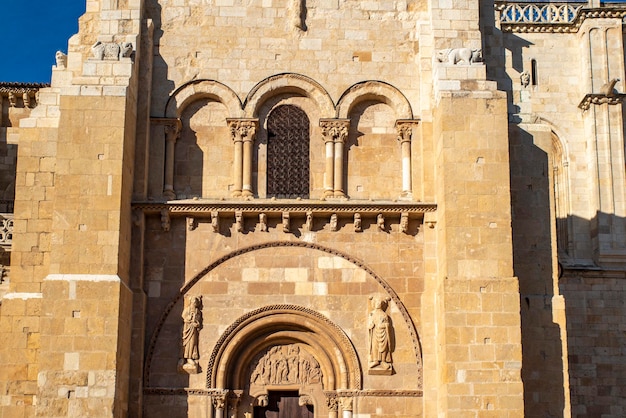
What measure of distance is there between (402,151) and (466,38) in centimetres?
267

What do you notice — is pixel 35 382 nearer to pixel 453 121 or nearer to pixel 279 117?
pixel 279 117

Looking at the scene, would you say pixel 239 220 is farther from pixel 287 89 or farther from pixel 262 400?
pixel 262 400

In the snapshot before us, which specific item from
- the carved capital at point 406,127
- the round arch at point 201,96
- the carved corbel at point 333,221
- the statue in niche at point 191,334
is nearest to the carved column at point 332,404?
the statue in niche at point 191,334

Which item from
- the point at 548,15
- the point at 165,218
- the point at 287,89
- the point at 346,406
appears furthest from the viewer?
the point at 548,15

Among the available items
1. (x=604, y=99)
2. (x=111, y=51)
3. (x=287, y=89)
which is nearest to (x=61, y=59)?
(x=111, y=51)

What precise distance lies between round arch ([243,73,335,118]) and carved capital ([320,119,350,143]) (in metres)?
0.18

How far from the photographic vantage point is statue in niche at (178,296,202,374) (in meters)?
20.3

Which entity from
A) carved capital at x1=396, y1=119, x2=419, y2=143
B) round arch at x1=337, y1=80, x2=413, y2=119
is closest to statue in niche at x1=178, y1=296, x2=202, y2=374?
round arch at x1=337, y1=80, x2=413, y2=119

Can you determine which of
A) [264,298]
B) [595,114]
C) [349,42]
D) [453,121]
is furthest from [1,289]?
[595,114]

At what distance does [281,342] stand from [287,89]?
527cm

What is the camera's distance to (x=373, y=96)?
2206 centimetres

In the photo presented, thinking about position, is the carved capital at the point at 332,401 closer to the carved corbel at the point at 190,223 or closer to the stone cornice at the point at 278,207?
the stone cornice at the point at 278,207

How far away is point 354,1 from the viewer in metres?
22.6

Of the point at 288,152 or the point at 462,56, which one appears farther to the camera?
the point at 288,152
